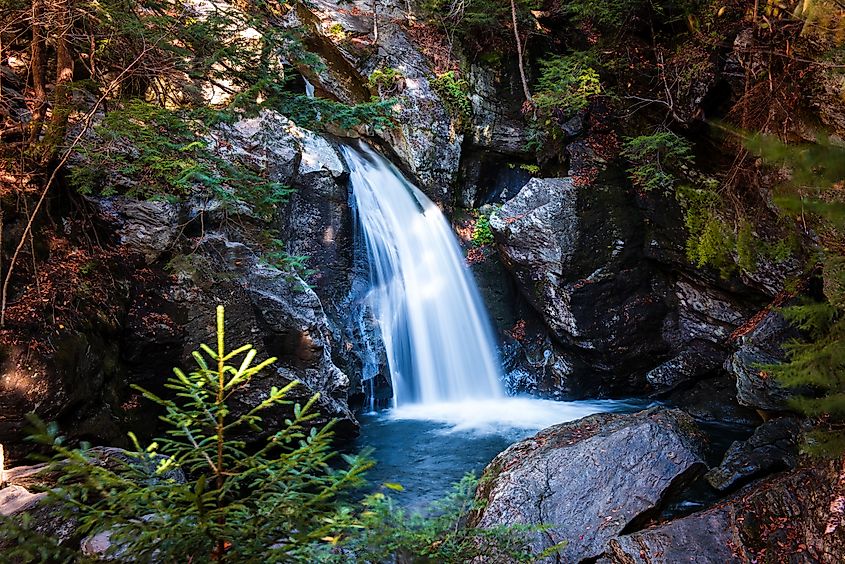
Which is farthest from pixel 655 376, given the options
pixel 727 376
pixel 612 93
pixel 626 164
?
pixel 612 93

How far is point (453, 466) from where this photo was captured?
7473mm

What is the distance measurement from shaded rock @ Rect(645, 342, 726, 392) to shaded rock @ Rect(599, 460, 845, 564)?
A: 20.2ft

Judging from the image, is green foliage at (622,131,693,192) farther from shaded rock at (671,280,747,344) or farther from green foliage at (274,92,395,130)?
green foliage at (274,92,395,130)

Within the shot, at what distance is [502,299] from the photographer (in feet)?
40.2

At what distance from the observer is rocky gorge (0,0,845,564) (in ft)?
15.3

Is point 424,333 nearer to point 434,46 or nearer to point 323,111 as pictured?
point 323,111

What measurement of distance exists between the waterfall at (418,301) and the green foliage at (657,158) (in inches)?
186

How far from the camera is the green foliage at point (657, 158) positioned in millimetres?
8977

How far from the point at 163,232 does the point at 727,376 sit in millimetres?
10874

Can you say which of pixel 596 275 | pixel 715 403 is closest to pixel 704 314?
pixel 715 403

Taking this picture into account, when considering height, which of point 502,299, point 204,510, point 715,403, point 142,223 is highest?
point 142,223

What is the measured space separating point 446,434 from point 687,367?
18.8ft

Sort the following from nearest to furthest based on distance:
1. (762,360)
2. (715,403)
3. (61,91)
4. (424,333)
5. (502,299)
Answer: (61,91) → (762,360) → (715,403) → (424,333) → (502,299)

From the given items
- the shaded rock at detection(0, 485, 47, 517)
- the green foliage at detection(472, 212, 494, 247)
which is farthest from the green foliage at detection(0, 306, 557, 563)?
the green foliage at detection(472, 212, 494, 247)
